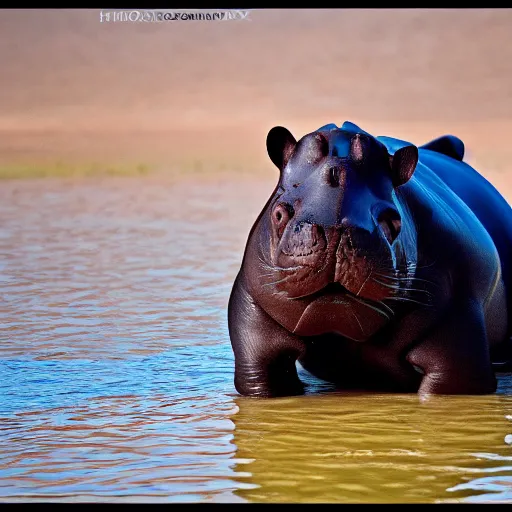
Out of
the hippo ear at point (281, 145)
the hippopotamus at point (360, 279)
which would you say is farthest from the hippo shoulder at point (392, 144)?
the hippo ear at point (281, 145)

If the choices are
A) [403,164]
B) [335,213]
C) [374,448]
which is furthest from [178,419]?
[403,164]

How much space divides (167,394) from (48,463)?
1.13 m

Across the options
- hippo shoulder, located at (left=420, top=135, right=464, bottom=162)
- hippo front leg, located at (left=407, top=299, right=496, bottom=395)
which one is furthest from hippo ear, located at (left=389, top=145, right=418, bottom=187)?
hippo shoulder, located at (left=420, top=135, right=464, bottom=162)

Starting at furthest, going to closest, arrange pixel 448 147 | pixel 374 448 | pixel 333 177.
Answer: pixel 448 147
pixel 333 177
pixel 374 448

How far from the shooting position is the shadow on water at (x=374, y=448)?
431 centimetres

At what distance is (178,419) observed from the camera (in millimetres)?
5312

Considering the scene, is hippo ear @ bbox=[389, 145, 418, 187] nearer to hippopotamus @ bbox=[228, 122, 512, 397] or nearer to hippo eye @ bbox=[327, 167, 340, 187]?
hippopotamus @ bbox=[228, 122, 512, 397]

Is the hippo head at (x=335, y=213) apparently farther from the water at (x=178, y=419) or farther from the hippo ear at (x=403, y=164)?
the water at (x=178, y=419)

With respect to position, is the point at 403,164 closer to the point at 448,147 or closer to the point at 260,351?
the point at 260,351

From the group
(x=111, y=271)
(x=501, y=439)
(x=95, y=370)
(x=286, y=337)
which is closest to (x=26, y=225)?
(x=111, y=271)

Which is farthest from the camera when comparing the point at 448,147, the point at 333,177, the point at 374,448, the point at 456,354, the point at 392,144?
the point at 448,147

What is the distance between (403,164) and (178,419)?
1351 mm

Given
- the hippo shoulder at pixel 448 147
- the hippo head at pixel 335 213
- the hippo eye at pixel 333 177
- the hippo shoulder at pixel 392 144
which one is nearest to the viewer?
the hippo head at pixel 335 213

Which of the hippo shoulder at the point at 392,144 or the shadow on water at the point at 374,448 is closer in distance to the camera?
the shadow on water at the point at 374,448
